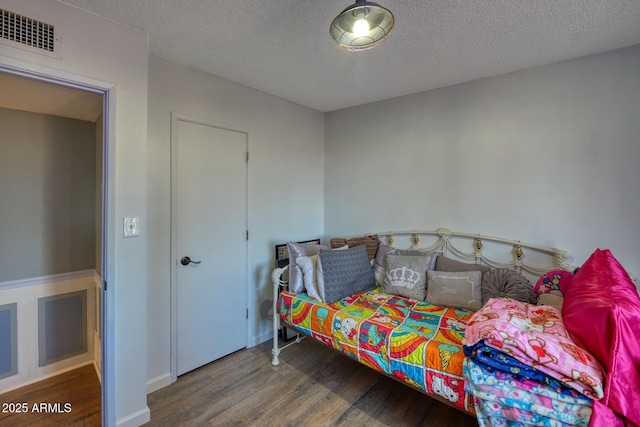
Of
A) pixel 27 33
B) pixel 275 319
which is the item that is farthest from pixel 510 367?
pixel 27 33

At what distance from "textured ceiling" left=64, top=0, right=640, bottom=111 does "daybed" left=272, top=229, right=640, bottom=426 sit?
54.5 inches

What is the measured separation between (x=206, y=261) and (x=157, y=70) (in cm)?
156

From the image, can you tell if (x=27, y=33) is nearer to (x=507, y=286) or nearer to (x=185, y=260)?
(x=185, y=260)

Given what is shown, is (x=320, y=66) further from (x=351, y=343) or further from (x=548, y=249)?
(x=548, y=249)

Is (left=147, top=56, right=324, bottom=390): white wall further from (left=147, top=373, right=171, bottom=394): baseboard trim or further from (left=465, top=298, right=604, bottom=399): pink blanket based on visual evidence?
(left=465, top=298, right=604, bottom=399): pink blanket

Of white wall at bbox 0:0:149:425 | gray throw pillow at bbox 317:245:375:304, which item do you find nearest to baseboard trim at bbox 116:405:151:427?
white wall at bbox 0:0:149:425

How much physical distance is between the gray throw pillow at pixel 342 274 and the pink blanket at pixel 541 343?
1073mm

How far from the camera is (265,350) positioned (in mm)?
2818

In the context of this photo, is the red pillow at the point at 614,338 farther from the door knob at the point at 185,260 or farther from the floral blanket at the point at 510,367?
the door knob at the point at 185,260

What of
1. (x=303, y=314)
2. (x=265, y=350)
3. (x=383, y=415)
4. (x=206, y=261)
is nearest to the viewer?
(x=383, y=415)

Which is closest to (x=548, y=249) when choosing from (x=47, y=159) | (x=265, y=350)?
(x=265, y=350)

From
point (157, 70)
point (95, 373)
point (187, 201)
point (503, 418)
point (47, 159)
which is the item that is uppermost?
point (157, 70)

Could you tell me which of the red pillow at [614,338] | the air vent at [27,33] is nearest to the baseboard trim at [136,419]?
the air vent at [27,33]

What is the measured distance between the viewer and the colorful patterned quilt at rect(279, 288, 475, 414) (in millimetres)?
1559
